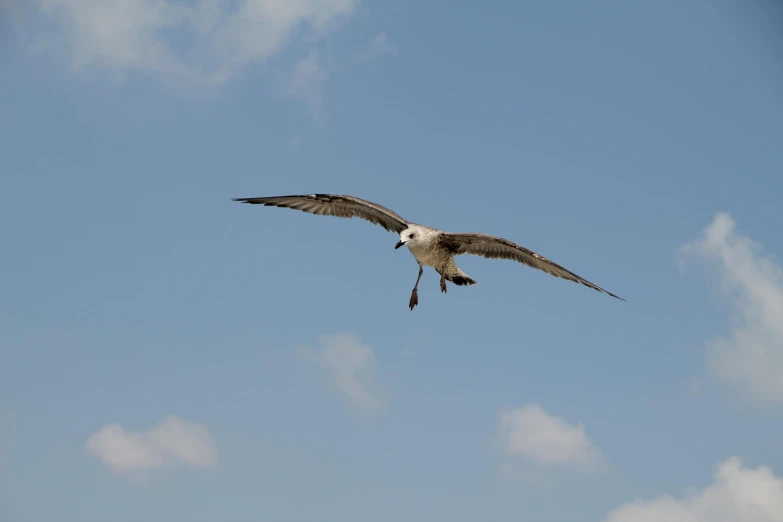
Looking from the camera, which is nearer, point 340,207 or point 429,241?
point 429,241

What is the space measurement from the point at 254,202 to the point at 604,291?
10.0 meters

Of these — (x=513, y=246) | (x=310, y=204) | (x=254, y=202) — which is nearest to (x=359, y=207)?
(x=310, y=204)

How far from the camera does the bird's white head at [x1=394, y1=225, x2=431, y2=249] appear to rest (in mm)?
17422

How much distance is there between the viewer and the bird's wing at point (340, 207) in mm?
18547

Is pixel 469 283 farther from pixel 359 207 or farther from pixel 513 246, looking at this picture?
pixel 359 207

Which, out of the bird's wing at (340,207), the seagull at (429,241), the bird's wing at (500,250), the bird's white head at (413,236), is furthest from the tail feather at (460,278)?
the bird's white head at (413,236)

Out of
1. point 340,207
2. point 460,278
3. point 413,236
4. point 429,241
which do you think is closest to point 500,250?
point 460,278

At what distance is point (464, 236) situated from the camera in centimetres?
1791

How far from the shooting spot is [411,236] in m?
17.6

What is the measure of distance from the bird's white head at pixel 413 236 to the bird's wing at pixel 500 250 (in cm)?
53

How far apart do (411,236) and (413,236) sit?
0.21 feet

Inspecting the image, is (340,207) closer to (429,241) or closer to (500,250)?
(429,241)

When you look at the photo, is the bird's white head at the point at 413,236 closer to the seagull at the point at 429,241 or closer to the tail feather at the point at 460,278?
the seagull at the point at 429,241

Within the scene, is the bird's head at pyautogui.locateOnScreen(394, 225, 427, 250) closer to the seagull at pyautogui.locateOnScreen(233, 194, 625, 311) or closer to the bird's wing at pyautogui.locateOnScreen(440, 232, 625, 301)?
the seagull at pyautogui.locateOnScreen(233, 194, 625, 311)
